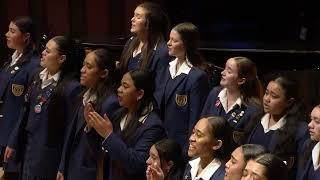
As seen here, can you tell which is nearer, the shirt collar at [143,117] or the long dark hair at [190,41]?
the shirt collar at [143,117]

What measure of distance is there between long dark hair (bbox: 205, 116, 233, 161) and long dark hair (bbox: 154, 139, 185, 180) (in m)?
0.18

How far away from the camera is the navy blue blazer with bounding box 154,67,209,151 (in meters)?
3.82

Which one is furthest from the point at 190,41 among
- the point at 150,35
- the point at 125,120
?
the point at 125,120

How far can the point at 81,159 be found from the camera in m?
3.74

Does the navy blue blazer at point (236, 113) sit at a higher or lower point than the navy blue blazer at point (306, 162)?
higher

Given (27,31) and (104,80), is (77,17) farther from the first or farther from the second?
(104,80)

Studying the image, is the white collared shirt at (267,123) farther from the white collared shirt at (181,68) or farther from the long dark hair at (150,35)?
the long dark hair at (150,35)

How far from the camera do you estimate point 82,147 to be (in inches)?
147

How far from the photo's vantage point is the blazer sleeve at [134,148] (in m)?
3.46

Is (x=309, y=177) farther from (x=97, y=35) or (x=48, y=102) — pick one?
(x=97, y=35)

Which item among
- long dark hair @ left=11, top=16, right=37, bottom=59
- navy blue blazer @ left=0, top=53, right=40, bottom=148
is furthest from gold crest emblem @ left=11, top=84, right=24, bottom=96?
long dark hair @ left=11, top=16, right=37, bottom=59

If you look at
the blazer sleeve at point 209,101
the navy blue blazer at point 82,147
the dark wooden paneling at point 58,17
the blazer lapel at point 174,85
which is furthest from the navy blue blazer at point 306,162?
the dark wooden paneling at point 58,17

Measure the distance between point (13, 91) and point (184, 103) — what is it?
99cm

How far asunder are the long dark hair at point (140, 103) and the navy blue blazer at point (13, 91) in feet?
2.58
